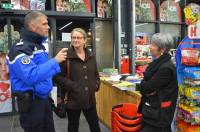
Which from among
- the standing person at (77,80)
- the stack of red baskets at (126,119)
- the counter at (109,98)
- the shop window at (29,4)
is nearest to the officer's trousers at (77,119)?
the standing person at (77,80)

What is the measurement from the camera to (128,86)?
4383 millimetres

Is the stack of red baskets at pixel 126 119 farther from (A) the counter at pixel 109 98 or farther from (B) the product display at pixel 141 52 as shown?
(B) the product display at pixel 141 52

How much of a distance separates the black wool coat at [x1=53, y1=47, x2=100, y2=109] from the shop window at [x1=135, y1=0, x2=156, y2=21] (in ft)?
15.0

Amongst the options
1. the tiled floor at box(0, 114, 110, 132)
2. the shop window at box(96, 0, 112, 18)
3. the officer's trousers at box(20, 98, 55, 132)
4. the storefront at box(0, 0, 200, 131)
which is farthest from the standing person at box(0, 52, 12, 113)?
the officer's trousers at box(20, 98, 55, 132)

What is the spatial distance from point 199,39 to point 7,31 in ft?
13.5

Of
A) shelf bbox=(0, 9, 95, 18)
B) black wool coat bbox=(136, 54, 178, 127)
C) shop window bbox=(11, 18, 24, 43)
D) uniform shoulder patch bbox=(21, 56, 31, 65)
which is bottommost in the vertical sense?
black wool coat bbox=(136, 54, 178, 127)

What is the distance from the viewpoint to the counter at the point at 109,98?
429cm

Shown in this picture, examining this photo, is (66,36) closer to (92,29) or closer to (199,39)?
(92,29)

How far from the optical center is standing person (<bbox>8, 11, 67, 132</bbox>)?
8.48 ft

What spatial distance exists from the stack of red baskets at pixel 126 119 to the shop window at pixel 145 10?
4.47 metres

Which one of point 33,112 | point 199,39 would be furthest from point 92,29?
point 33,112

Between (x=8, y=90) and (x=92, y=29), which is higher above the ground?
(x=92, y=29)

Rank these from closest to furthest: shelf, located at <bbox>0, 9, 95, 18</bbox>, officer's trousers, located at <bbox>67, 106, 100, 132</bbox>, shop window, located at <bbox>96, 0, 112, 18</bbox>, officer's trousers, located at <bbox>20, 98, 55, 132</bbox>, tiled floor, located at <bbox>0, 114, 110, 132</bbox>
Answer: officer's trousers, located at <bbox>20, 98, 55, 132</bbox>
officer's trousers, located at <bbox>67, 106, 100, 132</bbox>
tiled floor, located at <bbox>0, 114, 110, 132</bbox>
shelf, located at <bbox>0, 9, 95, 18</bbox>
shop window, located at <bbox>96, 0, 112, 18</bbox>

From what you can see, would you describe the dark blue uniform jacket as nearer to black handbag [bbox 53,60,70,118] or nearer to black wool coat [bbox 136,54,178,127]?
black handbag [bbox 53,60,70,118]
